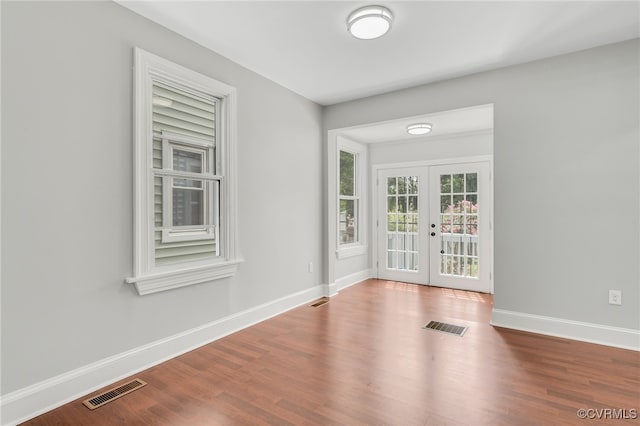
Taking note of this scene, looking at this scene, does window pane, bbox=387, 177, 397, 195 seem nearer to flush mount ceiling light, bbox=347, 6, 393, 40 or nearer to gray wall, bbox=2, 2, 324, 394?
flush mount ceiling light, bbox=347, 6, 393, 40

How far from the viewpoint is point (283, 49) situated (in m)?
3.12

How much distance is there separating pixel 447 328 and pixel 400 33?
297 centimetres

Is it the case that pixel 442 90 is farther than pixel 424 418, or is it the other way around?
pixel 442 90

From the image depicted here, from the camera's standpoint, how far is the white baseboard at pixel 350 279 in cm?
505

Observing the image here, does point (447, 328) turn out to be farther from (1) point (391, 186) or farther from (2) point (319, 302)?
(1) point (391, 186)

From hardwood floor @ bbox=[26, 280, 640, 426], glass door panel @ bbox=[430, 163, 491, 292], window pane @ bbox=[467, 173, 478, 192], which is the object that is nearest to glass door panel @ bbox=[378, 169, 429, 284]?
glass door panel @ bbox=[430, 163, 491, 292]

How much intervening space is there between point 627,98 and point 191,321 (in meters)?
4.54

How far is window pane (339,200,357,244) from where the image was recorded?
5602 mm

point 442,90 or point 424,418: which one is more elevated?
point 442,90

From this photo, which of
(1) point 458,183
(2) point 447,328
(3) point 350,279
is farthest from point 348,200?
(2) point 447,328

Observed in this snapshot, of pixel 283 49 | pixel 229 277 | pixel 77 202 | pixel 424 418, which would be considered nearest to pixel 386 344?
pixel 424 418

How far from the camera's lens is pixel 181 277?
284 centimetres

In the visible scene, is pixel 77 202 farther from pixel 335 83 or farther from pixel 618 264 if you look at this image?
pixel 618 264

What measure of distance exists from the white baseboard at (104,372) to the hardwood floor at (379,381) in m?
0.08
